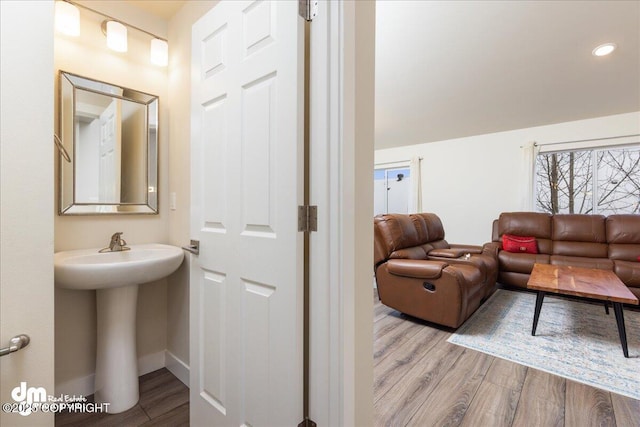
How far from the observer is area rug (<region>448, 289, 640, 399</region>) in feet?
5.90

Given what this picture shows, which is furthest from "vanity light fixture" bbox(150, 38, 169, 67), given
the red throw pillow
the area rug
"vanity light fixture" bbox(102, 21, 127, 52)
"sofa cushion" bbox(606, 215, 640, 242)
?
"sofa cushion" bbox(606, 215, 640, 242)

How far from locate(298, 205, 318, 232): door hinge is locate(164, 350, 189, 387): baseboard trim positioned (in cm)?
136

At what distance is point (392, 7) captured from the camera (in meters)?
1.93

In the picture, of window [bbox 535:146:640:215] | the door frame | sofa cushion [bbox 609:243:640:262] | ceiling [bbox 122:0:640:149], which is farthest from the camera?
window [bbox 535:146:640:215]

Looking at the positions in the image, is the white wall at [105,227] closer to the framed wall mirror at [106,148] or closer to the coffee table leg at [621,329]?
the framed wall mirror at [106,148]

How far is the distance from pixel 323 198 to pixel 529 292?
4008 mm

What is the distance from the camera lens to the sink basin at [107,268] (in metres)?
1.17

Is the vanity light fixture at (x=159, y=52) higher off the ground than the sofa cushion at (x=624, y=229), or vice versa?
the vanity light fixture at (x=159, y=52)

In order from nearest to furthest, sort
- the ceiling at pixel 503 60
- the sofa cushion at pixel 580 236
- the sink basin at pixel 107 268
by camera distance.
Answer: the sink basin at pixel 107 268 < the ceiling at pixel 503 60 < the sofa cushion at pixel 580 236

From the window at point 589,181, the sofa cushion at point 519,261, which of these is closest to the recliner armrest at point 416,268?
the sofa cushion at point 519,261

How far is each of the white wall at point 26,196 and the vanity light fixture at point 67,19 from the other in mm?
512

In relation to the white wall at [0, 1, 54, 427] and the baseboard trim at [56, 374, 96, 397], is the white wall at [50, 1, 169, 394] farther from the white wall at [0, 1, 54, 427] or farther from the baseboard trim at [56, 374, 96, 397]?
the white wall at [0, 1, 54, 427]

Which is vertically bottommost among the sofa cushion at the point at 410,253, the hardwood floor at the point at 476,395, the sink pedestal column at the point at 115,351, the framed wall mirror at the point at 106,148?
the hardwood floor at the point at 476,395

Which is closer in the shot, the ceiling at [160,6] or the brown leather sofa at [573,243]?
the ceiling at [160,6]
